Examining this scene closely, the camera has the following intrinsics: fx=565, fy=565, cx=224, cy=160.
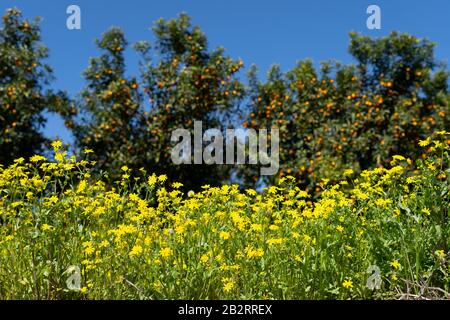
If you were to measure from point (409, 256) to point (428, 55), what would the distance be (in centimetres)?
1027

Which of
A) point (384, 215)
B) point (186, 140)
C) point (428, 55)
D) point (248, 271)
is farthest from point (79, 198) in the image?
point (428, 55)

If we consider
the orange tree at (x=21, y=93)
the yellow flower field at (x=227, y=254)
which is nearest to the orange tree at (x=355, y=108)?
the orange tree at (x=21, y=93)

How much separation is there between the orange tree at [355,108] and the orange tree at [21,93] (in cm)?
471

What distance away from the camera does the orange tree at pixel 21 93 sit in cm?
1223

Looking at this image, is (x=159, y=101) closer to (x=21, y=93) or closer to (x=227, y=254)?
(x=21, y=93)

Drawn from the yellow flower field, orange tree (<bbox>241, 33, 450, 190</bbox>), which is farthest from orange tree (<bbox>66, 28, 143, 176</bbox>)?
the yellow flower field

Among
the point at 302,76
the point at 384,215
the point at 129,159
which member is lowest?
the point at 384,215

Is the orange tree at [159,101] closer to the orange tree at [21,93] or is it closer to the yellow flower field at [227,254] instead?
the orange tree at [21,93]

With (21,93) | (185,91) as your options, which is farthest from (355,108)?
(21,93)

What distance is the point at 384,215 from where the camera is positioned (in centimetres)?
414

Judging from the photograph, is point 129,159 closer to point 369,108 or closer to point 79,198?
point 369,108

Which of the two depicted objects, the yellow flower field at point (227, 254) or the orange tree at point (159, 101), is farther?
the orange tree at point (159, 101)

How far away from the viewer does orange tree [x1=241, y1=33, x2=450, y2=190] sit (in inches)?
476
